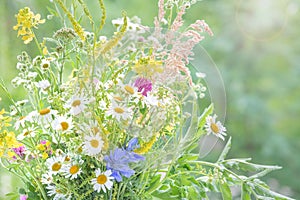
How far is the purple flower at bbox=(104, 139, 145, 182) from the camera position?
0.79 metres

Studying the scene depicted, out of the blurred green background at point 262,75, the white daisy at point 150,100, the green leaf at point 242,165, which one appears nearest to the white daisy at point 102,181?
the white daisy at point 150,100

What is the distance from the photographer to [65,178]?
2.68ft

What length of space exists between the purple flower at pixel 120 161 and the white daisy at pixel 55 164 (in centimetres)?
6

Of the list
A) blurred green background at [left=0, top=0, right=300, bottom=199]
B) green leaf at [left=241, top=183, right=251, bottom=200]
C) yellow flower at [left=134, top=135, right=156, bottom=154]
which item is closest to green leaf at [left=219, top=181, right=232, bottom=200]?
green leaf at [left=241, top=183, right=251, bottom=200]

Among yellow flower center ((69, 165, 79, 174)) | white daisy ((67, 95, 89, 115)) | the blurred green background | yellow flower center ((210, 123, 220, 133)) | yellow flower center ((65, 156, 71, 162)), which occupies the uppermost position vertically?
the blurred green background

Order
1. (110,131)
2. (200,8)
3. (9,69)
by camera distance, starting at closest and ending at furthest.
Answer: (110,131) < (9,69) < (200,8)

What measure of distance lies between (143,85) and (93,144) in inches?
4.1

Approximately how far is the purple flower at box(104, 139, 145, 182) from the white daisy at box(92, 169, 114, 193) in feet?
0.04

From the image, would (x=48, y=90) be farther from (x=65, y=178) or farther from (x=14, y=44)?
(x=14, y=44)

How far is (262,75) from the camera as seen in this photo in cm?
328

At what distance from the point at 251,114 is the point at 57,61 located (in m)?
2.45

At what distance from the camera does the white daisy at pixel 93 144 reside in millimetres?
774

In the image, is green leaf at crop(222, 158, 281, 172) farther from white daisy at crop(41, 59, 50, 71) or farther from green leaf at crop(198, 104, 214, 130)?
white daisy at crop(41, 59, 50, 71)

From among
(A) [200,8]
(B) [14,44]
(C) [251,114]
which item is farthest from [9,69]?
(C) [251,114]
